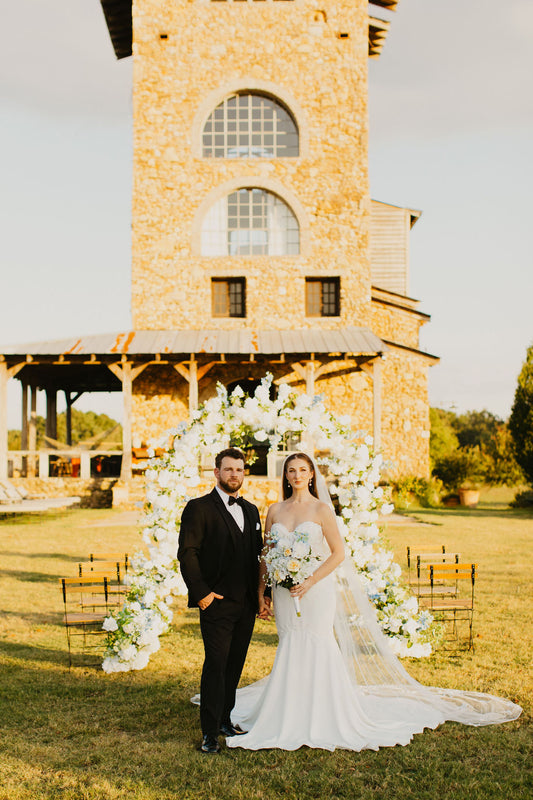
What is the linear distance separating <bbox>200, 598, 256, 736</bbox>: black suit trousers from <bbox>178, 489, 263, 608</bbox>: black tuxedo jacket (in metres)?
0.12

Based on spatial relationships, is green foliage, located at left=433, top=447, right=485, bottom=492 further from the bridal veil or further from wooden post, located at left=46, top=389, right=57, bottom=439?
the bridal veil

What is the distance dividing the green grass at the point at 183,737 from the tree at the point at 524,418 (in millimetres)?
12256

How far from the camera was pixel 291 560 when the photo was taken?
15.2ft

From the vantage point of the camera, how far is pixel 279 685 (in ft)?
15.6

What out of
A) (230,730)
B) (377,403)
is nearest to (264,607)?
(230,730)

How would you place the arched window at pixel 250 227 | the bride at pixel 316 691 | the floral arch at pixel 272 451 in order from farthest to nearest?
the arched window at pixel 250 227
the floral arch at pixel 272 451
the bride at pixel 316 691

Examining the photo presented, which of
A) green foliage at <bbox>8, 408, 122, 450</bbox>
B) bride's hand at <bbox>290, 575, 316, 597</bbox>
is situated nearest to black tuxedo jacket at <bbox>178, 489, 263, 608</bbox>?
bride's hand at <bbox>290, 575, 316, 597</bbox>

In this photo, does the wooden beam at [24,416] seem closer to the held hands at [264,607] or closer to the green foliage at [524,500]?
the green foliage at [524,500]

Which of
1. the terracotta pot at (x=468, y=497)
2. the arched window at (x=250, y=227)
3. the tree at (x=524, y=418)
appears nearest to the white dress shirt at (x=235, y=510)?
the arched window at (x=250, y=227)

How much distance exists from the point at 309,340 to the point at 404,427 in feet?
14.6

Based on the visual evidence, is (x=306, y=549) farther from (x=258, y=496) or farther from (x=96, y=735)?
(x=258, y=496)

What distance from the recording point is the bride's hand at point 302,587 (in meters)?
4.72

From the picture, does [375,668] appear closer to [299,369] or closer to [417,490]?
[299,369]

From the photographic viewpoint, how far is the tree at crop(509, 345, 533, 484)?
67.6 feet
